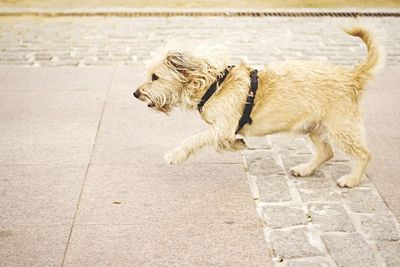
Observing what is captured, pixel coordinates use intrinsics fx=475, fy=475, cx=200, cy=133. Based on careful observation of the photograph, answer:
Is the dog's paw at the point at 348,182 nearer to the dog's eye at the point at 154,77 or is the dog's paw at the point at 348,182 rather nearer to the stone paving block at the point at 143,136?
the stone paving block at the point at 143,136

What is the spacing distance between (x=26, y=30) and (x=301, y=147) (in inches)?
279

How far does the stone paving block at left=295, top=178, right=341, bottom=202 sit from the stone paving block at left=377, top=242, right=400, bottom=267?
2.53 ft

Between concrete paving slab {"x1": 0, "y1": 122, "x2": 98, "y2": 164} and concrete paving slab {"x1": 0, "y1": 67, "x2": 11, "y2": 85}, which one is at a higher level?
concrete paving slab {"x1": 0, "y1": 122, "x2": 98, "y2": 164}

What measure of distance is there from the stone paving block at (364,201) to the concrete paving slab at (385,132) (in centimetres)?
9

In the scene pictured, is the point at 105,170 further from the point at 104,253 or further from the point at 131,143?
the point at 104,253

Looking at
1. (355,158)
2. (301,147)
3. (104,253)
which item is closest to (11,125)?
(104,253)

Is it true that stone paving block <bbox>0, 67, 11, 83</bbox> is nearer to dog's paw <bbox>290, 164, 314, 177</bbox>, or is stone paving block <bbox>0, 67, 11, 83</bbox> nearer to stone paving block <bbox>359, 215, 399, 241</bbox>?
dog's paw <bbox>290, 164, 314, 177</bbox>

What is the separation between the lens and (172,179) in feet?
16.0

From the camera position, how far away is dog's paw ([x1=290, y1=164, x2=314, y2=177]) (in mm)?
4930

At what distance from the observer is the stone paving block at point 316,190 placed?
4.55 m

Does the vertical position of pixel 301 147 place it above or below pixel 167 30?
above

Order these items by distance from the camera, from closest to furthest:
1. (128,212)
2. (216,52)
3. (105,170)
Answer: (128,212) < (216,52) < (105,170)

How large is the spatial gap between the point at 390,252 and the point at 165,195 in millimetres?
2045

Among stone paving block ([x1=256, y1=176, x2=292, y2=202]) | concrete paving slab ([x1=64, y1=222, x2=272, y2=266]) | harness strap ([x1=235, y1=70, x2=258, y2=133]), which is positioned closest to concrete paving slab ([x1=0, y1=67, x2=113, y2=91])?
harness strap ([x1=235, y1=70, x2=258, y2=133])
